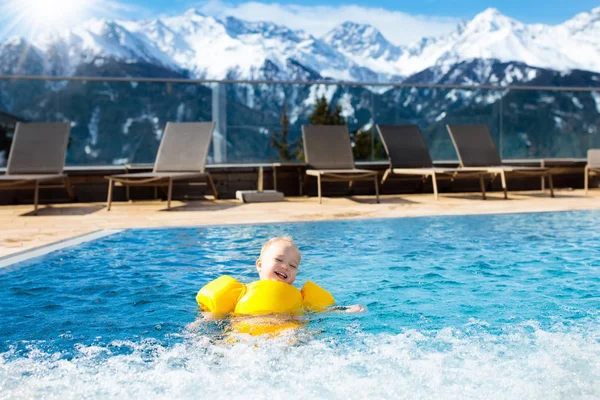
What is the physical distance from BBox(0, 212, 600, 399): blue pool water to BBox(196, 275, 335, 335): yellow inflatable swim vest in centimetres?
9

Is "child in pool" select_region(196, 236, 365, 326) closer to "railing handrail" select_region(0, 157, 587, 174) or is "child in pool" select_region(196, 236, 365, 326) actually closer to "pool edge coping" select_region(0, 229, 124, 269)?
"pool edge coping" select_region(0, 229, 124, 269)

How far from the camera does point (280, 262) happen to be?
296 centimetres

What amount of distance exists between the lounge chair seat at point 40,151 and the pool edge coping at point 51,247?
8.66 ft

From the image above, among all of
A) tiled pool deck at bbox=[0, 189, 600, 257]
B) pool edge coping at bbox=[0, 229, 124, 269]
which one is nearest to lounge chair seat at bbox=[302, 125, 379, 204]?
tiled pool deck at bbox=[0, 189, 600, 257]

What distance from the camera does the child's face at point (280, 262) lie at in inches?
116

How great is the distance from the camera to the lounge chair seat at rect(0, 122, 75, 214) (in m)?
8.36

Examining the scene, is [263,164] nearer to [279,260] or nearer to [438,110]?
[438,110]

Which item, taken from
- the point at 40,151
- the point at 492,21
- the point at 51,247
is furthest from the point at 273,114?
the point at 492,21

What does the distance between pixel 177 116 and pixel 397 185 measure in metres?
3.39

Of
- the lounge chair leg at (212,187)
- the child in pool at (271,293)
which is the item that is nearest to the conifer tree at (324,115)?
the lounge chair leg at (212,187)

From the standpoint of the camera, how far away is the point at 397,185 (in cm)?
1020

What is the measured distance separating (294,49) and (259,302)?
393ft

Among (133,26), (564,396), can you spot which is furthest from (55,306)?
(133,26)

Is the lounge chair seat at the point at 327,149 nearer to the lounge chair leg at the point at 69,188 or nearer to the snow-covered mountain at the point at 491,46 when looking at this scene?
the lounge chair leg at the point at 69,188
